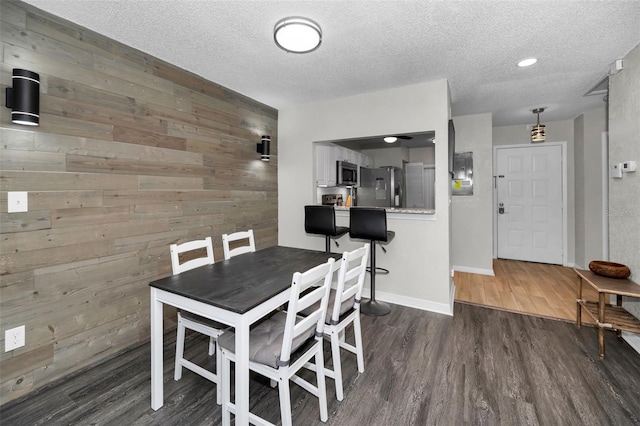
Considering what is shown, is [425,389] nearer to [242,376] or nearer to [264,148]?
[242,376]

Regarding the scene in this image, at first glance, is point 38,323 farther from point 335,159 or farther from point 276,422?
point 335,159

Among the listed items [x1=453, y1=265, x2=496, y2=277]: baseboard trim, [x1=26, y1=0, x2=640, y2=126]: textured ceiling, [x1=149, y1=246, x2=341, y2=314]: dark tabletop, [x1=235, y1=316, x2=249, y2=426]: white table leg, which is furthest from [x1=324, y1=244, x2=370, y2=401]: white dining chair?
[x1=453, y1=265, x2=496, y2=277]: baseboard trim

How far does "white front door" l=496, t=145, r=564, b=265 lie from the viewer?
5.00m

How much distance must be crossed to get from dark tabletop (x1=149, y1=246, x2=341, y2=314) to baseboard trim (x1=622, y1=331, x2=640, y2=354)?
2.63 m

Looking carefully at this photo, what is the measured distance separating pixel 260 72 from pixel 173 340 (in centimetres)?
277

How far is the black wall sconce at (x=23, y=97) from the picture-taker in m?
1.75

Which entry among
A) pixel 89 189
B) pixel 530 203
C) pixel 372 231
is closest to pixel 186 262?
pixel 89 189

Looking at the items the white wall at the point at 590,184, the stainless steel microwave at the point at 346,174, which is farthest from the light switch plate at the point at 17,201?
the white wall at the point at 590,184

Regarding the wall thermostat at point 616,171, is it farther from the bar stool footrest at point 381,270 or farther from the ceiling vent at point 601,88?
the bar stool footrest at point 381,270

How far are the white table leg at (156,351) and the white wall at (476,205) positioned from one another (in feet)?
13.8

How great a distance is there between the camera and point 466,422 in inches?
65.3

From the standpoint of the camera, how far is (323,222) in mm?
3420

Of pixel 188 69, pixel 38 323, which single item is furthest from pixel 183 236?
pixel 188 69

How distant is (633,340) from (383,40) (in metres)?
3.35
